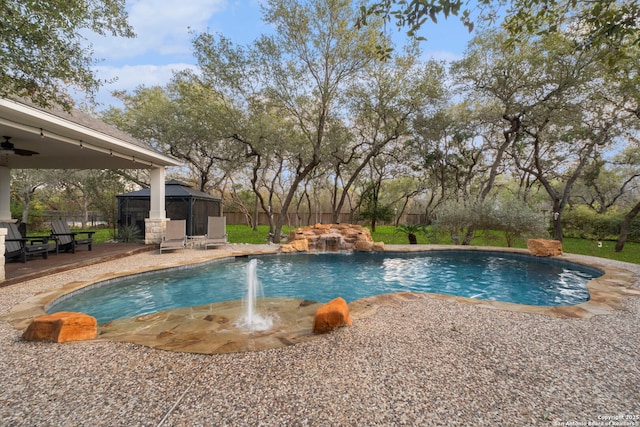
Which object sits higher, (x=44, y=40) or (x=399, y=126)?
(x=399, y=126)

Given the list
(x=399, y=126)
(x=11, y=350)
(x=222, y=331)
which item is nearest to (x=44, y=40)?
(x=11, y=350)

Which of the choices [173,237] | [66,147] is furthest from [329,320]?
[66,147]

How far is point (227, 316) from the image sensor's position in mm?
3998

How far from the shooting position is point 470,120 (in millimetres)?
15688

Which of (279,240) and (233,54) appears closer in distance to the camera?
(233,54)

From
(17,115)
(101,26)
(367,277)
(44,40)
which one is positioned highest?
(101,26)

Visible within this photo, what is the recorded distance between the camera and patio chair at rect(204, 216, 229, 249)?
32.8 feet

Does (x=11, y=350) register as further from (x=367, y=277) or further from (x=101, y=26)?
(x=367, y=277)

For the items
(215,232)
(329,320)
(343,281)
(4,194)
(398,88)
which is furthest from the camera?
(398,88)

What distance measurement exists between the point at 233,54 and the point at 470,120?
1249cm

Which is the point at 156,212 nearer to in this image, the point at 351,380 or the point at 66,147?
the point at 66,147

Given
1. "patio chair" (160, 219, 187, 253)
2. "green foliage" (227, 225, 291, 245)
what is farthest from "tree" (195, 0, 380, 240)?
"patio chair" (160, 219, 187, 253)

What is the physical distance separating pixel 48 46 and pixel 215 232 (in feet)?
22.6

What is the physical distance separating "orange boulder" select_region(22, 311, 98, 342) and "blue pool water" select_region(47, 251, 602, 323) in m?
1.15
